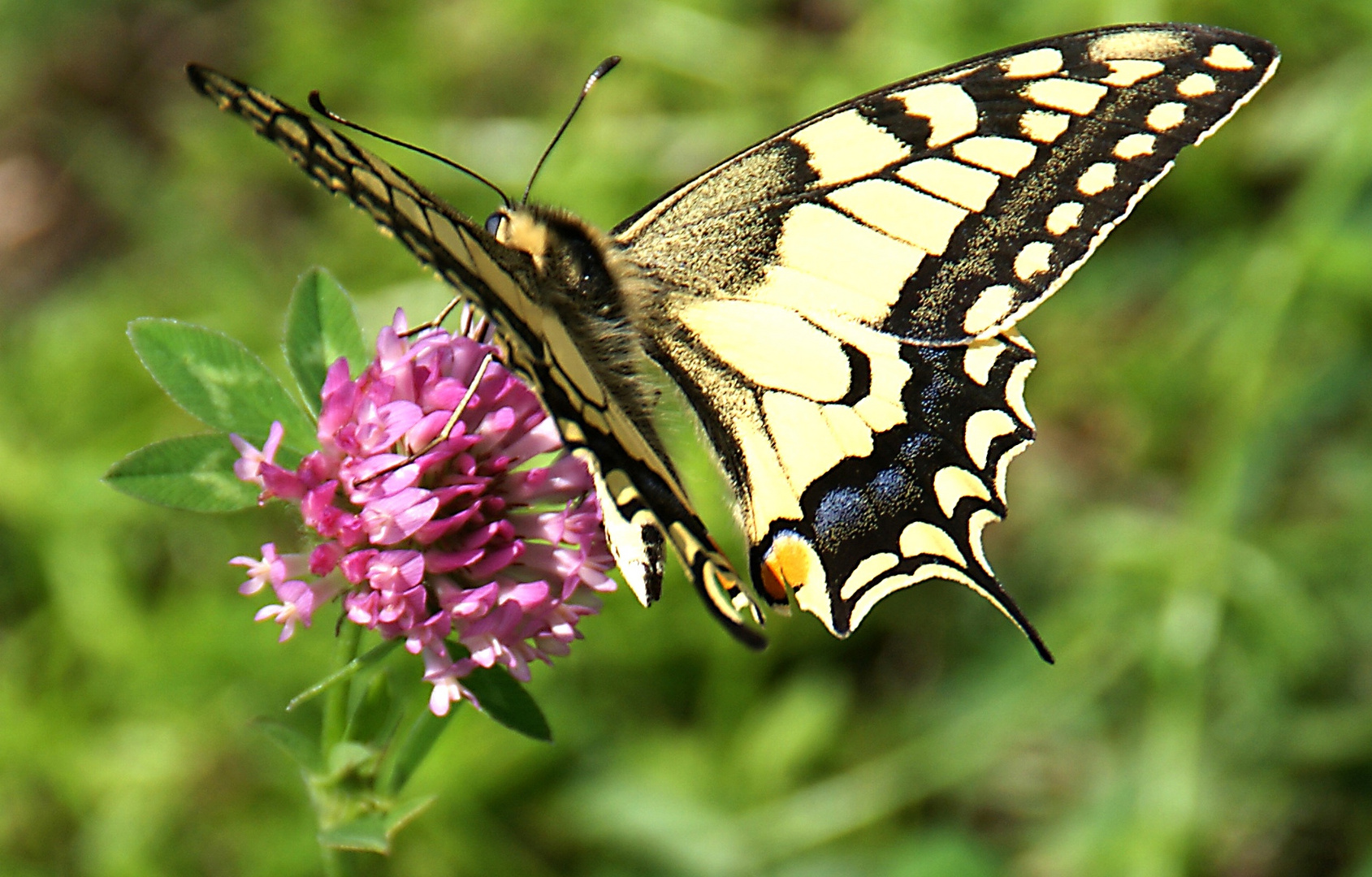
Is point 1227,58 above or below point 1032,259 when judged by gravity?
above

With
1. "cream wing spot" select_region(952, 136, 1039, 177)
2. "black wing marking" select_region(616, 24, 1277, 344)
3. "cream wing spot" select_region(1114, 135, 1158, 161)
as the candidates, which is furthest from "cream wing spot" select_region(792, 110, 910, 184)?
"cream wing spot" select_region(1114, 135, 1158, 161)

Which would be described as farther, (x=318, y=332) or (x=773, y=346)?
(x=773, y=346)

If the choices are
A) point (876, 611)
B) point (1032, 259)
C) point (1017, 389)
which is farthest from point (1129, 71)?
point (876, 611)

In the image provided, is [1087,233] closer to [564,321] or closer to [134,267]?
[564,321]

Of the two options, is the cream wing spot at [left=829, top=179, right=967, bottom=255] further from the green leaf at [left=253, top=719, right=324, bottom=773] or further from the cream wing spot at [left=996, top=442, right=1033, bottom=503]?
the green leaf at [left=253, top=719, right=324, bottom=773]

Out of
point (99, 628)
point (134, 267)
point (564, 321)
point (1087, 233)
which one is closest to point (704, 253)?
point (564, 321)

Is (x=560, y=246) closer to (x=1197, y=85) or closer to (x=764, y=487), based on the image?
(x=764, y=487)
